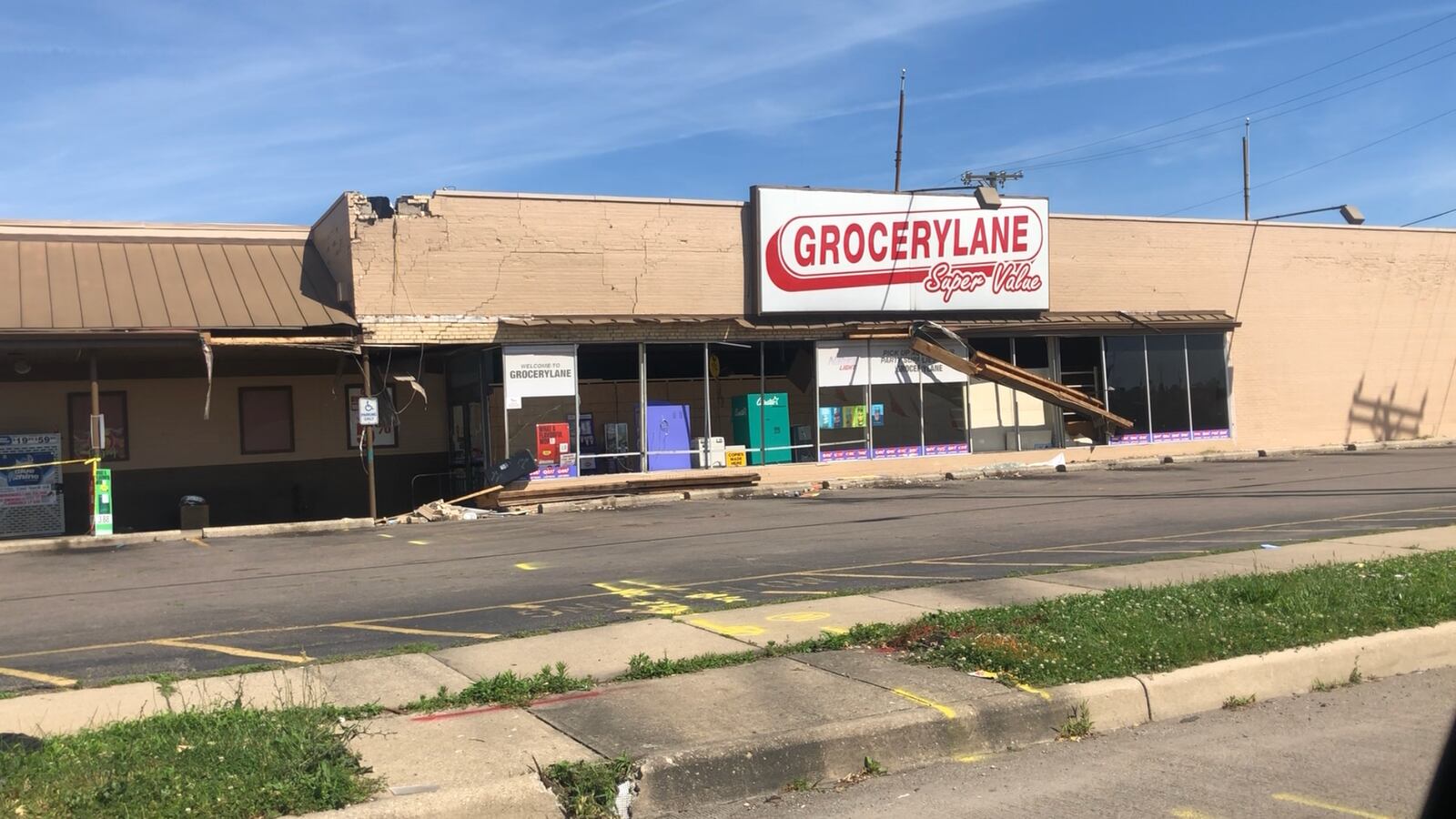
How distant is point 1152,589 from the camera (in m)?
9.74

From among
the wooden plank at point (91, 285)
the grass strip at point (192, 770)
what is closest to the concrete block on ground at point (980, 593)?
the grass strip at point (192, 770)

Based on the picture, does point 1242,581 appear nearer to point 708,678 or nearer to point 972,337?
point 708,678

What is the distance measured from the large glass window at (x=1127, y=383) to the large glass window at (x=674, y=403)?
1051 cm

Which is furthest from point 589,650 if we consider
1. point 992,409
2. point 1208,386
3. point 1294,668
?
point 1208,386

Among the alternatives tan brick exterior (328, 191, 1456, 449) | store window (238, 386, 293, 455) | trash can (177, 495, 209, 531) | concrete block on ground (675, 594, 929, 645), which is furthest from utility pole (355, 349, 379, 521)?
concrete block on ground (675, 594, 929, 645)

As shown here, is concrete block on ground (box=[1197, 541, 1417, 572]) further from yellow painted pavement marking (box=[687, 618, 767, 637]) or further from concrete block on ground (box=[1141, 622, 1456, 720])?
yellow painted pavement marking (box=[687, 618, 767, 637])

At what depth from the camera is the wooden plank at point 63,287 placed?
19016mm

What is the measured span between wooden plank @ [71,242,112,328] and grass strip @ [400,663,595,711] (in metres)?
14.9

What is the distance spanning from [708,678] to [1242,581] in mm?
4947

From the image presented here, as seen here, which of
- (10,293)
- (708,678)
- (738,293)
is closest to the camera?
A: (708,678)

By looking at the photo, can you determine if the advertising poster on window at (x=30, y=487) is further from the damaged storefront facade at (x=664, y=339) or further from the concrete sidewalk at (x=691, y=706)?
the concrete sidewalk at (x=691, y=706)

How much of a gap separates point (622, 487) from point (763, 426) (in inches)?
154

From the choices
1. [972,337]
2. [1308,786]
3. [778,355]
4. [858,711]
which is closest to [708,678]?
[858,711]

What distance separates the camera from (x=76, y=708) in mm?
7199
